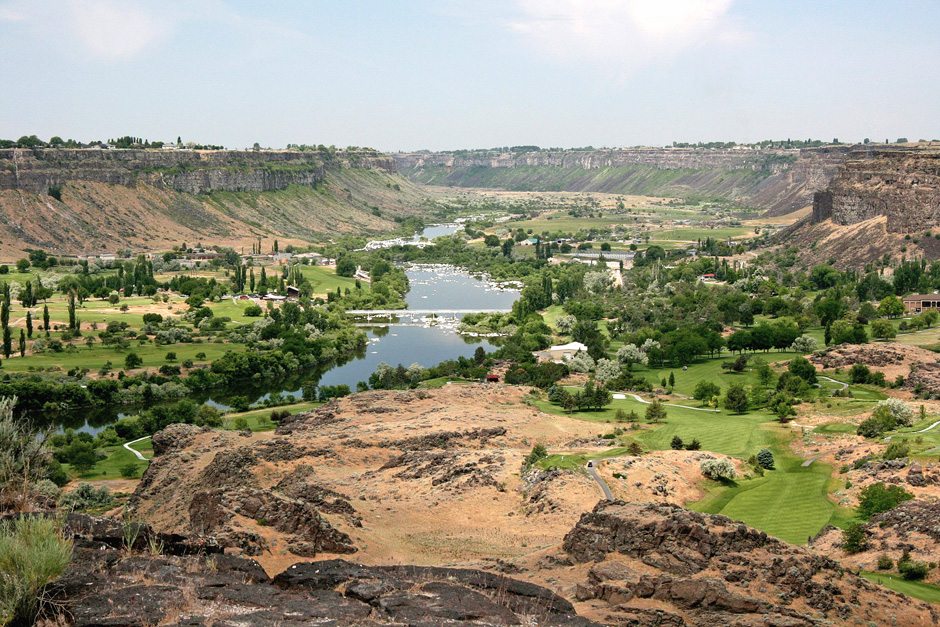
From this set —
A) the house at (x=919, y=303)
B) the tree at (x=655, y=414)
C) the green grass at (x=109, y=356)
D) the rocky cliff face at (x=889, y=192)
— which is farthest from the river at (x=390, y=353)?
Result: the rocky cliff face at (x=889, y=192)

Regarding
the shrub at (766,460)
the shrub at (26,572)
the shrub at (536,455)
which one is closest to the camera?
the shrub at (26,572)

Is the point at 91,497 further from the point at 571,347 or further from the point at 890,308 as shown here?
the point at 890,308

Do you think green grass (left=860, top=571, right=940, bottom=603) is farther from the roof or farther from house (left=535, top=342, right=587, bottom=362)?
the roof

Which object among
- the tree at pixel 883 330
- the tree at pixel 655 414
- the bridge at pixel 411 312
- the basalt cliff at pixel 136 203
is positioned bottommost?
the bridge at pixel 411 312

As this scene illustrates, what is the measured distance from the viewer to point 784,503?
117 ft

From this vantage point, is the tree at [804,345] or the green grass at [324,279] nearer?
the tree at [804,345]

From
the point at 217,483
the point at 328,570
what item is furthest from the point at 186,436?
the point at 328,570

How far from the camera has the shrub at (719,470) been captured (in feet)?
126

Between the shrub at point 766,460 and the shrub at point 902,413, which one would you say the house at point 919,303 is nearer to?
the shrub at point 902,413

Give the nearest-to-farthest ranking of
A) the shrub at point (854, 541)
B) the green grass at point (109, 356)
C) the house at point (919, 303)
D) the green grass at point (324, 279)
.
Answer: the shrub at point (854, 541) → the green grass at point (109, 356) → the house at point (919, 303) → the green grass at point (324, 279)

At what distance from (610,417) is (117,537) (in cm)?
3834

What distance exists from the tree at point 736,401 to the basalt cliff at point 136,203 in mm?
102678

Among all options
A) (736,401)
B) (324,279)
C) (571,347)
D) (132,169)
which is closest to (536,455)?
(736,401)

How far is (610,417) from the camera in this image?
5472cm
